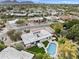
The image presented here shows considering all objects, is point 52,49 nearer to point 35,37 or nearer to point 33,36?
point 35,37

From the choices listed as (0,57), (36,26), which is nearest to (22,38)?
(0,57)

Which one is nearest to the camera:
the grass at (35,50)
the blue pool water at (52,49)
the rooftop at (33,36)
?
the blue pool water at (52,49)

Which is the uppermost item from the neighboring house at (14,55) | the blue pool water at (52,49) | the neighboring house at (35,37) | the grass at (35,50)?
the neighboring house at (14,55)

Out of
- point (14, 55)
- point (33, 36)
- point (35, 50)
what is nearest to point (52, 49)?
point (35, 50)

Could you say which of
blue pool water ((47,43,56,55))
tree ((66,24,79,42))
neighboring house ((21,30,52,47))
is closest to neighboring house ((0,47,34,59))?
blue pool water ((47,43,56,55))

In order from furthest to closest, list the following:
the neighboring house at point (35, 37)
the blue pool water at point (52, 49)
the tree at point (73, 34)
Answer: the tree at point (73, 34) → the neighboring house at point (35, 37) → the blue pool water at point (52, 49)

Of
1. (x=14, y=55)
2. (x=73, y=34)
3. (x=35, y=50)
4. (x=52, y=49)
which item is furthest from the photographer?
(x=73, y=34)

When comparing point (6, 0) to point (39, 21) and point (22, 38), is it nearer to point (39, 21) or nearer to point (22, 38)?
point (39, 21)

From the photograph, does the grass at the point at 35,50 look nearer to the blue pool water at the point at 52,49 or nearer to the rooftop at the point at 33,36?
the blue pool water at the point at 52,49

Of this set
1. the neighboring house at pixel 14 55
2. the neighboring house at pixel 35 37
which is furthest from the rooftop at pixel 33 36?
the neighboring house at pixel 14 55

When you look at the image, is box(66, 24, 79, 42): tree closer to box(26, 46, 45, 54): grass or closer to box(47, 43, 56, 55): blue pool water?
box(47, 43, 56, 55): blue pool water

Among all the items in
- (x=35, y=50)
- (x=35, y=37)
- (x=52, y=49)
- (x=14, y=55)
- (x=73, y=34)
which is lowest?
(x=35, y=37)
